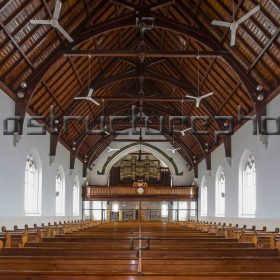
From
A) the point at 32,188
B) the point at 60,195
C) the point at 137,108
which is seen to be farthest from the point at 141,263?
the point at 137,108

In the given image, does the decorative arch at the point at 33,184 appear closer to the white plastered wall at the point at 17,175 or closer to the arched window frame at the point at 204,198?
the white plastered wall at the point at 17,175

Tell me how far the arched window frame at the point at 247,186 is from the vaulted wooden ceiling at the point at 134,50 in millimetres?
2563

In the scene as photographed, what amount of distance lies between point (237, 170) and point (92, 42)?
34.8 feet

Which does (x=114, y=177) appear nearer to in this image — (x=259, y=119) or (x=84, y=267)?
(x=259, y=119)

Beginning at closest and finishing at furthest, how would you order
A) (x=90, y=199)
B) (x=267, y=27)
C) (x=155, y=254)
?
1. (x=155, y=254)
2. (x=267, y=27)
3. (x=90, y=199)

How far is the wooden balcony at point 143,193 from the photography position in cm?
4016

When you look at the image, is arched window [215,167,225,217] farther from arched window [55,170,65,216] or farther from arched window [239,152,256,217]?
arched window [55,170,65,216]

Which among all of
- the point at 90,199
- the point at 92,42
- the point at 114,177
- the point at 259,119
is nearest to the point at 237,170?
the point at 259,119

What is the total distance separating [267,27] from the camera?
1655 cm

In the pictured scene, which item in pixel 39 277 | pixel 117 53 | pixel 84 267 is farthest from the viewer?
pixel 117 53

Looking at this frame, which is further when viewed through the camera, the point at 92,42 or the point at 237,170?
the point at 237,170

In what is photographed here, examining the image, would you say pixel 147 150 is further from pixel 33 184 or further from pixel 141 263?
pixel 141 263

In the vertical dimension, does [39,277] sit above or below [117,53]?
below

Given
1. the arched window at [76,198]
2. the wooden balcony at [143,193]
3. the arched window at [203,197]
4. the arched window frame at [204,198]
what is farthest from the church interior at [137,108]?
the wooden balcony at [143,193]
